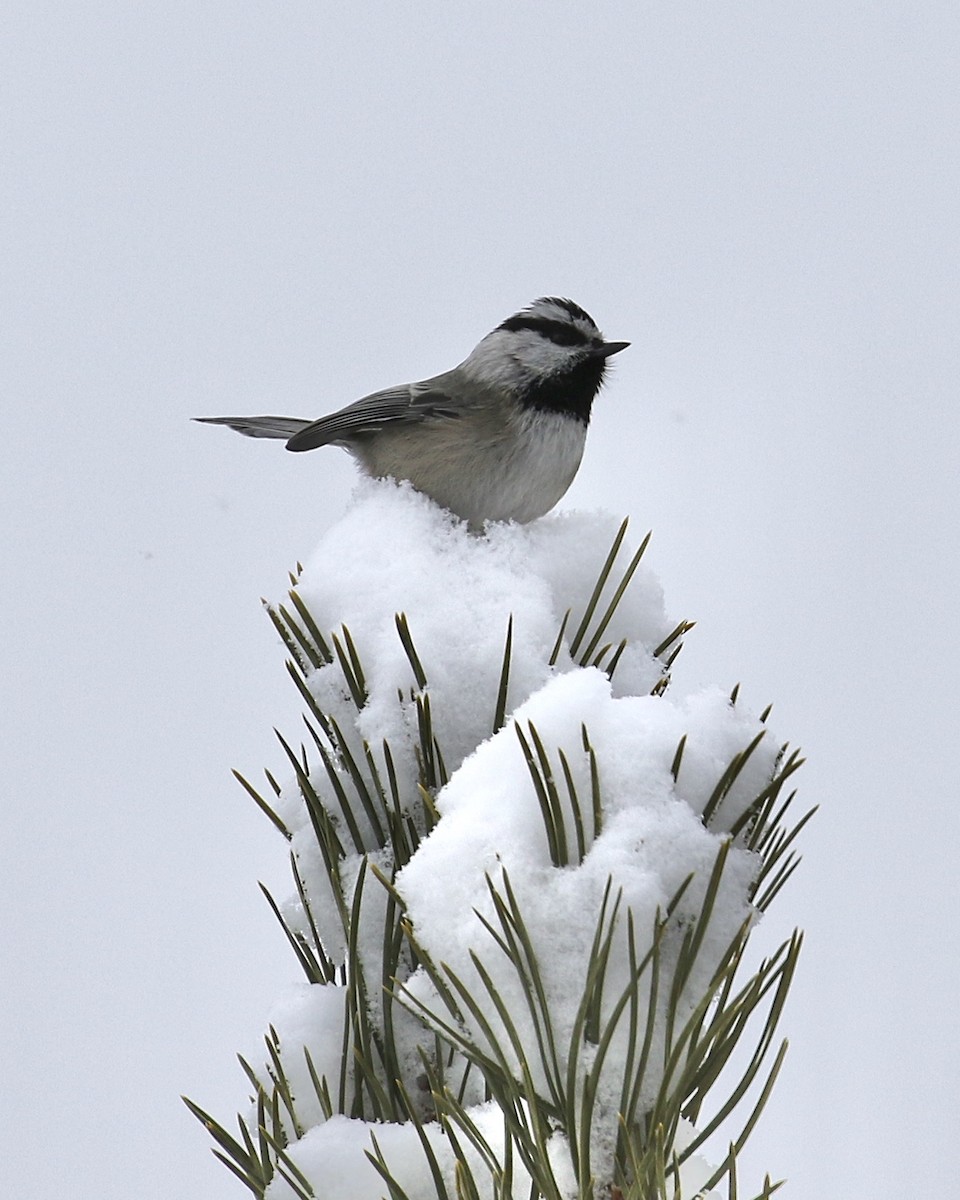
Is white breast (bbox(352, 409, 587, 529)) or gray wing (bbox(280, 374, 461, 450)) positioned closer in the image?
white breast (bbox(352, 409, 587, 529))

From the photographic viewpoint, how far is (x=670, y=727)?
787 millimetres

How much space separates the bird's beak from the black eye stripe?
15mm

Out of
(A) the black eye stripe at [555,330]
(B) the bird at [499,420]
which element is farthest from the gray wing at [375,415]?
(A) the black eye stripe at [555,330]

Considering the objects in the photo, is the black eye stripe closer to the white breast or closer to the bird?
the bird

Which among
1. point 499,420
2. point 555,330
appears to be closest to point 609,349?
point 555,330

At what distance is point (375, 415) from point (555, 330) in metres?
0.27

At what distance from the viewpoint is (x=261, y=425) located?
1.73m

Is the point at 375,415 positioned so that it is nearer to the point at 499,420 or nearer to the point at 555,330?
the point at 499,420

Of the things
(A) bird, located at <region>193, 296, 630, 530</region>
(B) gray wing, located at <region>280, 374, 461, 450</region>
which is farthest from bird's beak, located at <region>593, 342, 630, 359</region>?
(B) gray wing, located at <region>280, 374, 461, 450</region>

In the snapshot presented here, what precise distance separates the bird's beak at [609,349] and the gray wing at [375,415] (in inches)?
7.8

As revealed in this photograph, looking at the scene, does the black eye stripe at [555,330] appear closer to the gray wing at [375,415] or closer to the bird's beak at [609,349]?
the bird's beak at [609,349]

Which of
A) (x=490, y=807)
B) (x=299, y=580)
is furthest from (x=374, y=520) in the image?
(x=490, y=807)

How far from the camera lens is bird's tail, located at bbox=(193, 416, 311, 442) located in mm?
1705

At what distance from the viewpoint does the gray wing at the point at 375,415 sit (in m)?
1.48
